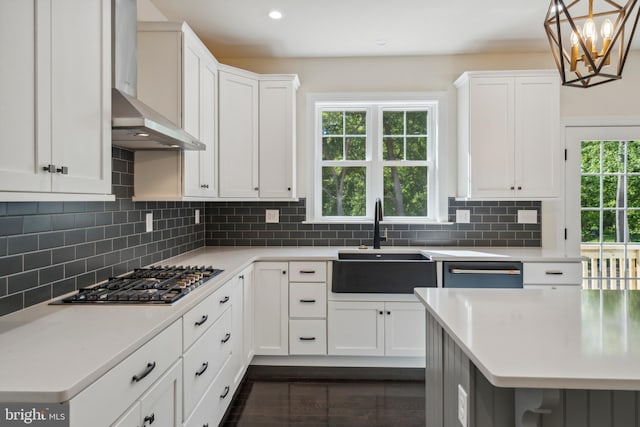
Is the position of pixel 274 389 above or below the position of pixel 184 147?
below

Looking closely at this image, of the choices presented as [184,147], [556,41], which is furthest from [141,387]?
[556,41]

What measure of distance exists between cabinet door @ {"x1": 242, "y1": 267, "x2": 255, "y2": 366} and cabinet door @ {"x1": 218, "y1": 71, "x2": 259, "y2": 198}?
737mm

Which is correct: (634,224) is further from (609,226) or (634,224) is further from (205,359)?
(205,359)

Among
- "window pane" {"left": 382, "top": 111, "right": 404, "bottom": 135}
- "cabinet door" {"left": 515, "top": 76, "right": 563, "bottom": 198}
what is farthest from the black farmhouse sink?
"window pane" {"left": 382, "top": 111, "right": 404, "bottom": 135}

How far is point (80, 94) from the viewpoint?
4.73 ft

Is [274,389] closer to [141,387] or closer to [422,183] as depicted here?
[141,387]

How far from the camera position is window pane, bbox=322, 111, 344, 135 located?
3812mm

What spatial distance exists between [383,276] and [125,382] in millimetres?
2121

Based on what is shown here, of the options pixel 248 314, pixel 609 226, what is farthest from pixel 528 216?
pixel 248 314

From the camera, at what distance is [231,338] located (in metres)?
2.43

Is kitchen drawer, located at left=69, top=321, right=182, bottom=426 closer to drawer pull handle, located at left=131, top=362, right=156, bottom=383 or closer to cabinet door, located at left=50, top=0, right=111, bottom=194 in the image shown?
drawer pull handle, located at left=131, top=362, right=156, bottom=383

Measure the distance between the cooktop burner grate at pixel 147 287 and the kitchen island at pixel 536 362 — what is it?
1.14 m

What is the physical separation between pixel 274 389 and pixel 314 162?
1.99 m

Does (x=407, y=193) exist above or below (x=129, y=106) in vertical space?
below
